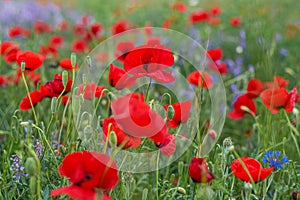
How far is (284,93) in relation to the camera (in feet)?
5.26

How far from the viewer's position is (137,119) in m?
1.12

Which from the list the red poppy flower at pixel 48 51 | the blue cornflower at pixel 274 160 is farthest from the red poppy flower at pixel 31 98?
the red poppy flower at pixel 48 51

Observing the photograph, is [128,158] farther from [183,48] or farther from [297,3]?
[297,3]

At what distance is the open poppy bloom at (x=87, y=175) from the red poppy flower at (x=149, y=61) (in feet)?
1.13

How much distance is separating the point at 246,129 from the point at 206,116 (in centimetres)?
22

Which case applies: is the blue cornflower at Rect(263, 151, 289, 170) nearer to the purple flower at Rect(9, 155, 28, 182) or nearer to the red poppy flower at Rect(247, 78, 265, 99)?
the red poppy flower at Rect(247, 78, 265, 99)

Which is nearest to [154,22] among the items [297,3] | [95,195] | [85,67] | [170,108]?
[297,3]

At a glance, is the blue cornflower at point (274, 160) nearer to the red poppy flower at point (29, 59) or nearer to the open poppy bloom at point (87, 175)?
the open poppy bloom at point (87, 175)

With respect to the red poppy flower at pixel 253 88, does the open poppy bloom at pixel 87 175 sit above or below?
below

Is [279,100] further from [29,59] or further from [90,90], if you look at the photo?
[29,59]

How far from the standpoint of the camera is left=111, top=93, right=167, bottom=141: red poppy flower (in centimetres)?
112

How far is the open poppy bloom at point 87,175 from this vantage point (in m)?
0.96

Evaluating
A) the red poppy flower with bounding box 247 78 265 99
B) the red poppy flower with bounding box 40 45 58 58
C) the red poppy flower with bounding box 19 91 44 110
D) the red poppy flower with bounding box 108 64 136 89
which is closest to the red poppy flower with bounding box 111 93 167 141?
the red poppy flower with bounding box 108 64 136 89

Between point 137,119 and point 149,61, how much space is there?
0.81ft
